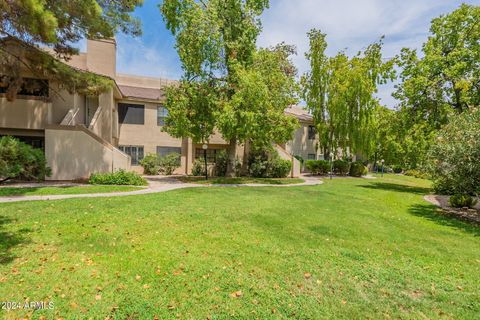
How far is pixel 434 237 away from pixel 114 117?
21.2m

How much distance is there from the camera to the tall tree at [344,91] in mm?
26000

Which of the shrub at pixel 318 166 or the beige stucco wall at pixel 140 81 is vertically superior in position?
the beige stucco wall at pixel 140 81

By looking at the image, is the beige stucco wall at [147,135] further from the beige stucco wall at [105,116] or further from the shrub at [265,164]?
the shrub at [265,164]

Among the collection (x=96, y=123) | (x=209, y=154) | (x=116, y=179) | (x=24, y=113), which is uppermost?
(x=24, y=113)

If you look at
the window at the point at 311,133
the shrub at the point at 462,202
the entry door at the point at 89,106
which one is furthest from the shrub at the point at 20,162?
the window at the point at 311,133

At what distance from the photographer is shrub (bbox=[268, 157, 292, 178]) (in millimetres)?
22062

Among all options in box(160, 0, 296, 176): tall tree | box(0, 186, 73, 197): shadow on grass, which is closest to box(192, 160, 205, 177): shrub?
box(160, 0, 296, 176): tall tree

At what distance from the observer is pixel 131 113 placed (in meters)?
22.6

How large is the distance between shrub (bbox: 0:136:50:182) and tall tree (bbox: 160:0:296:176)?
7.07m

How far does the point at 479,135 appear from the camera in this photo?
971cm

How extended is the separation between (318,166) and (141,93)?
1872 centimetres

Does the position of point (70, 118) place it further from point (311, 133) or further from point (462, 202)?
point (311, 133)

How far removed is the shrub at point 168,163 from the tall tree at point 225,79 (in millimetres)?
5171

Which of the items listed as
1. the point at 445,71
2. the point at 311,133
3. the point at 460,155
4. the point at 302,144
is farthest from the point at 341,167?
the point at 460,155
